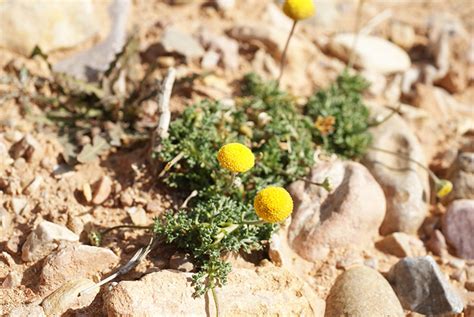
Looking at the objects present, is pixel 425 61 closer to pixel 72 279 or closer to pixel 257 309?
pixel 257 309

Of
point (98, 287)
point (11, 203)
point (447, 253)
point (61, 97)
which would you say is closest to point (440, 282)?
point (447, 253)

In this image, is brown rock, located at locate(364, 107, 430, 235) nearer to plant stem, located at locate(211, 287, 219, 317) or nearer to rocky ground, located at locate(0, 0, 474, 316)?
rocky ground, located at locate(0, 0, 474, 316)

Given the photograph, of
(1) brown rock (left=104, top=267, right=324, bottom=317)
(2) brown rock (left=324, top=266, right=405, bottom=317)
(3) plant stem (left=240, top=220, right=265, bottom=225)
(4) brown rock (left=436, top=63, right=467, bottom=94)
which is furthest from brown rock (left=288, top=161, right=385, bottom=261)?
(4) brown rock (left=436, top=63, right=467, bottom=94)

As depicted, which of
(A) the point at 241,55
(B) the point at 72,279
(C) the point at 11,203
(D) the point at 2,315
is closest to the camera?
(D) the point at 2,315

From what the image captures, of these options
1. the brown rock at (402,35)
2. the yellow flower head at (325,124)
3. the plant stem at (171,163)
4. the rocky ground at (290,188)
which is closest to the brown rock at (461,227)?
the rocky ground at (290,188)

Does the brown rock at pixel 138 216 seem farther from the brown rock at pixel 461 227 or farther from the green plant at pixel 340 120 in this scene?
the brown rock at pixel 461 227

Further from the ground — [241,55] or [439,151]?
[241,55]
